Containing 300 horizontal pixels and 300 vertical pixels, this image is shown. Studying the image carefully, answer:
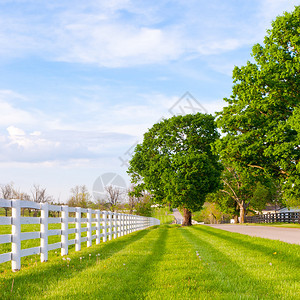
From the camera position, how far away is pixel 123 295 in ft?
18.1

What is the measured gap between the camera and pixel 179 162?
3612 centimetres

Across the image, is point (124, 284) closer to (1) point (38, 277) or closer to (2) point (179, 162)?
(1) point (38, 277)

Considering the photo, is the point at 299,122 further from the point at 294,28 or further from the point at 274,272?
the point at 274,272

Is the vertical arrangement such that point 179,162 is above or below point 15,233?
above

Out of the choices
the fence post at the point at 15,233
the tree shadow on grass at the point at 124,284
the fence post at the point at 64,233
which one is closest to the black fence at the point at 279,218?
the fence post at the point at 64,233

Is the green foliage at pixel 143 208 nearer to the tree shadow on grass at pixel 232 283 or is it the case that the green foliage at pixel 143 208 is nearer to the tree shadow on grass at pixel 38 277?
the tree shadow on grass at pixel 38 277

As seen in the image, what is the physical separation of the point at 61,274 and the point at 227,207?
56.3 meters

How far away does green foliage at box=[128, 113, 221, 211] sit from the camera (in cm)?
3619

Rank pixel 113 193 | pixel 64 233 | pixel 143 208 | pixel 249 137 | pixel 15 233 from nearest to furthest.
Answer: pixel 15 233 < pixel 64 233 < pixel 249 137 < pixel 143 208 < pixel 113 193

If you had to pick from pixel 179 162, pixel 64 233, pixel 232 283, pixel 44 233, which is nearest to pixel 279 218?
pixel 179 162

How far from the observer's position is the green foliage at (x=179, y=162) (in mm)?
36188

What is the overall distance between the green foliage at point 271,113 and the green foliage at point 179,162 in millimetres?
8178

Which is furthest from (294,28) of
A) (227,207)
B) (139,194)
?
(227,207)

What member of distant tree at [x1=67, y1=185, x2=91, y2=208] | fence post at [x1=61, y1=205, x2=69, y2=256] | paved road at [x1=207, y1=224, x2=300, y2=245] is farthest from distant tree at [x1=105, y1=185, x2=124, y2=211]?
fence post at [x1=61, y1=205, x2=69, y2=256]
